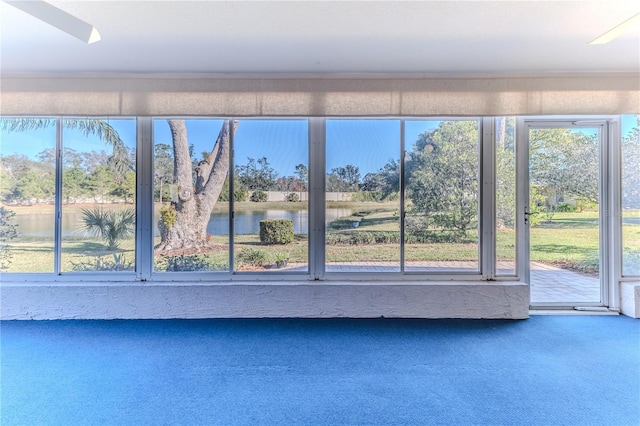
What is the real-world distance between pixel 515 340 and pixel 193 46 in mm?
4060

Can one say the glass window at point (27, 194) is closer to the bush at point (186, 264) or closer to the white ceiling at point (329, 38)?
the white ceiling at point (329, 38)

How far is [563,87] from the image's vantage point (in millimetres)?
3555

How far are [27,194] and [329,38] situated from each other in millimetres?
3781

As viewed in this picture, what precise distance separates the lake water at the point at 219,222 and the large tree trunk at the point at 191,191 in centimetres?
13

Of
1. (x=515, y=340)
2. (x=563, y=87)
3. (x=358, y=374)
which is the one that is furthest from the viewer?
(x=563, y=87)

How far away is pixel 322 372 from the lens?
2549 millimetres

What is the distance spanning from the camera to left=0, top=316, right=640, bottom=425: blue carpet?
2088mm

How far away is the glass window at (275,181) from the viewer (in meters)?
3.75

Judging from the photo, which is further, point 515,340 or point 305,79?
point 305,79

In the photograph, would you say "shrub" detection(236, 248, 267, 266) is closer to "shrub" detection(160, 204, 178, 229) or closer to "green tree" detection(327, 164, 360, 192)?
"shrub" detection(160, 204, 178, 229)

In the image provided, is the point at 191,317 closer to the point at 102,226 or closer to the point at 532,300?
the point at 102,226

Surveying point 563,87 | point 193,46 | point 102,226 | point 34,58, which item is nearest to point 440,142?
point 563,87

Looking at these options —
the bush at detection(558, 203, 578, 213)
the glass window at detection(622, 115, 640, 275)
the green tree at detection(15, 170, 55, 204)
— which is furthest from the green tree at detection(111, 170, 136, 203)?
the glass window at detection(622, 115, 640, 275)

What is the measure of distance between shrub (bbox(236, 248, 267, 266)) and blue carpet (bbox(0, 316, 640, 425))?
660mm
